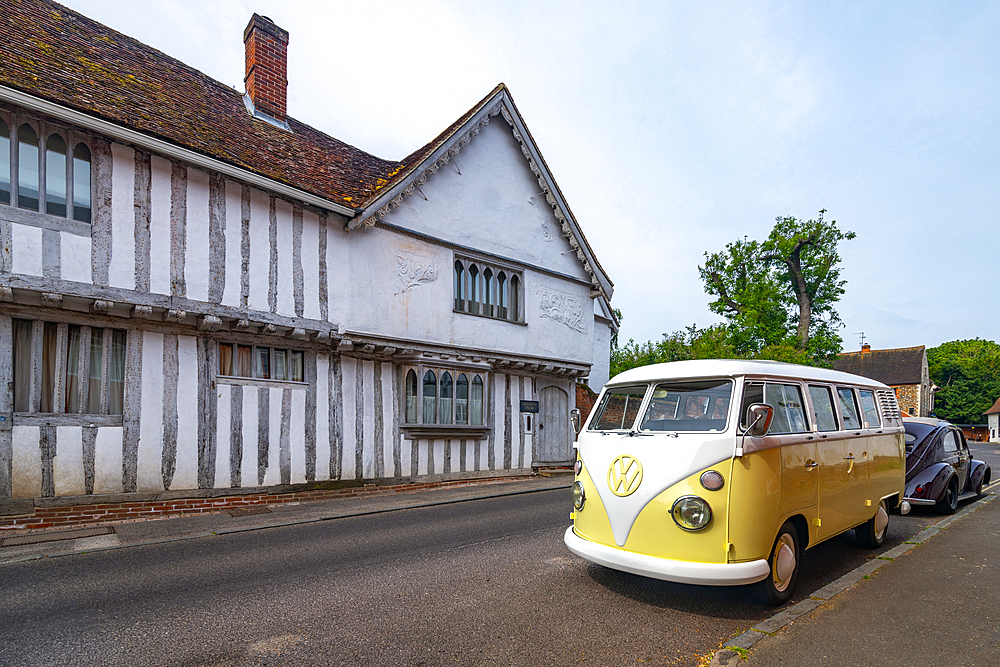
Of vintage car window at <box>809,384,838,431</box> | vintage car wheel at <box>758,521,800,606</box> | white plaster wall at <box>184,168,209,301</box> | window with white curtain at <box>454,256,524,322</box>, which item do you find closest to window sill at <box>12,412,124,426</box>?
white plaster wall at <box>184,168,209,301</box>

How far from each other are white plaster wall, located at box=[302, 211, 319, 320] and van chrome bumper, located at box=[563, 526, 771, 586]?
8.66 m

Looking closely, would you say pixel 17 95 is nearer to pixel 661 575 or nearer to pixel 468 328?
pixel 468 328

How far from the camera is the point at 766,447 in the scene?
4824 mm

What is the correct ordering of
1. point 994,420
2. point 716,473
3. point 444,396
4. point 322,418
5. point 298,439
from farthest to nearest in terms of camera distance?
point 994,420 < point 444,396 < point 322,418 < point 298,439 < point 716,473

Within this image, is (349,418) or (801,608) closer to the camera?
(801,608)

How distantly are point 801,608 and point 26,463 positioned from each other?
1021cm

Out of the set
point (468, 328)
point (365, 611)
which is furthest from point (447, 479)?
point (365, 611)

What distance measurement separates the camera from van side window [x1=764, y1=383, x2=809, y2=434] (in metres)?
5.22

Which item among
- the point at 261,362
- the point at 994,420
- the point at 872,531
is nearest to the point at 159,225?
the point at 261,362

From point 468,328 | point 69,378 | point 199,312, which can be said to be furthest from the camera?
point 468,328

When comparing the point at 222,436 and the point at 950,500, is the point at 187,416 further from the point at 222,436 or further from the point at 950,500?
the point at 950,500

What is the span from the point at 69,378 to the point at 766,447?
10018 mm

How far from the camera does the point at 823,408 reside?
5.97 metres

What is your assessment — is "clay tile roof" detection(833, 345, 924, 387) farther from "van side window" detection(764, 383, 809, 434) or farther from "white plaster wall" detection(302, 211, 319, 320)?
"van side window" detection(764, 383, 809, 434)
